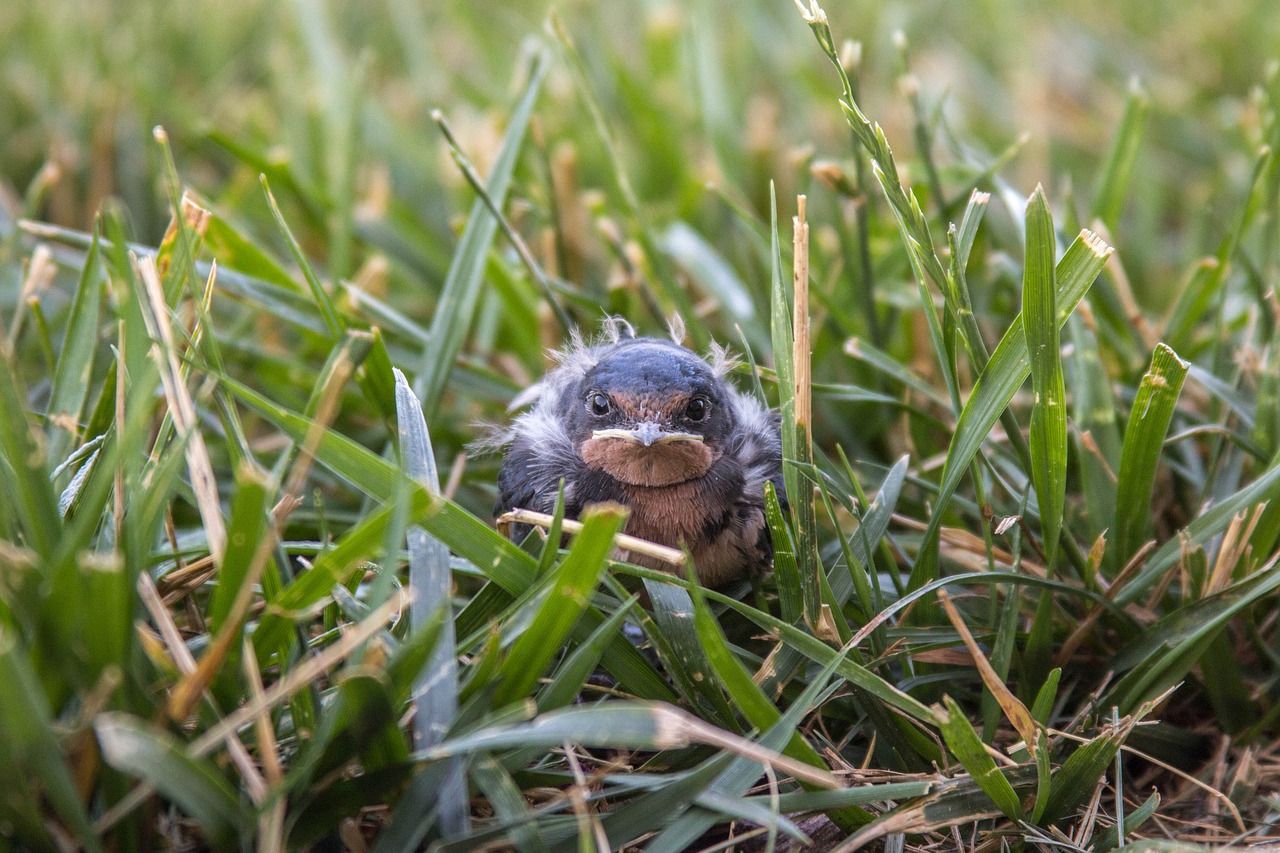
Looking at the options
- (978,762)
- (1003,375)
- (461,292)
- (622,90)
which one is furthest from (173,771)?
(622,90)

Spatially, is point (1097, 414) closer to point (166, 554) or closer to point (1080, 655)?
point (1080, 655)

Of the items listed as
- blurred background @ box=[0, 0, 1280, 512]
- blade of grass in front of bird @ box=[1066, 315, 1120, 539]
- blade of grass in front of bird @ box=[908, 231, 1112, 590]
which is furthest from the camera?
blurred background @ box=[0, 0, 1280, 512]

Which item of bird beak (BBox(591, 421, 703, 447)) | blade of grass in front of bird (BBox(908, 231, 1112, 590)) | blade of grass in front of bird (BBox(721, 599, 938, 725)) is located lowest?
blade of grass in front of bird (BBox(721, 599, 938, 725))

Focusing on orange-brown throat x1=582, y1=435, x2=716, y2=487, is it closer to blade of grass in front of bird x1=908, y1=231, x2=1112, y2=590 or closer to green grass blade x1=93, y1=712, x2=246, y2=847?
blade of grass in front of bird x1=908, y1=231, x2=1112, y2=590

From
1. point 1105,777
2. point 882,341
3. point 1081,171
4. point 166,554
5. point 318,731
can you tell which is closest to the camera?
point 318,731

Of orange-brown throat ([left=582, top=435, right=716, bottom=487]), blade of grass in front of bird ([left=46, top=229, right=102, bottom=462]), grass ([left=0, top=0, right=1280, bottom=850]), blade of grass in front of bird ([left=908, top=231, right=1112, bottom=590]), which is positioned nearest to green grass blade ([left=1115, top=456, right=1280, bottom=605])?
grass ([left=0, top=0, right=1280, bottom=850])

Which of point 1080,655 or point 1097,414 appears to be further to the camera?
point 1097,414

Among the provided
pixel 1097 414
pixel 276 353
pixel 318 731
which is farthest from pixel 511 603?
pixel 276 353
